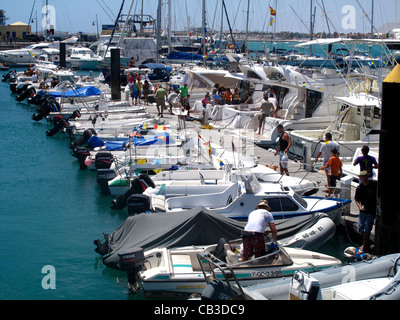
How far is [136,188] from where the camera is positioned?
13742 mm

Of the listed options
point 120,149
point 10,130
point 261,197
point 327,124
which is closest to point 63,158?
point 120,149

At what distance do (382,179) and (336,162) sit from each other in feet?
10.6

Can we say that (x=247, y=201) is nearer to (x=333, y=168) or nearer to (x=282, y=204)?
(x=282, y=204)

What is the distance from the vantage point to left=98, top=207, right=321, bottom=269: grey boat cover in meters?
10.0

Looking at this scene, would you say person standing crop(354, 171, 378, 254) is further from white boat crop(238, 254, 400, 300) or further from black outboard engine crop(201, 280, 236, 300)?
black outboard engine crop(201, 280, 236, 300)

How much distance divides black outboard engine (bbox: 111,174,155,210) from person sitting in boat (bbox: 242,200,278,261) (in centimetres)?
525

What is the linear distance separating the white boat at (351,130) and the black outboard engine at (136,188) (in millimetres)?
5455

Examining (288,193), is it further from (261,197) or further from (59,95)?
(59,95)

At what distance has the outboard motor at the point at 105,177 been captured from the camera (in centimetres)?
1574

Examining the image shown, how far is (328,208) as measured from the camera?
11.7 m

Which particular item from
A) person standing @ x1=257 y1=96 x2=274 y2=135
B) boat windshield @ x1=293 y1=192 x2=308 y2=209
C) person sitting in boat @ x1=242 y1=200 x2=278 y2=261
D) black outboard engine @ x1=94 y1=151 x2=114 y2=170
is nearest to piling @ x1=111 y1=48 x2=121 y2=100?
person standing @ x1=257 y1=96 x2=274 y2=135

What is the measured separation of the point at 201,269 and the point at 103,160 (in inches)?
357

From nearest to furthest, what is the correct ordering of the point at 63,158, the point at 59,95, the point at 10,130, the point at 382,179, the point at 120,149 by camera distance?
the point at 382,179 < the point at 120,149 < the point at 63,158 < the point at 10,130 < the point at 59,95

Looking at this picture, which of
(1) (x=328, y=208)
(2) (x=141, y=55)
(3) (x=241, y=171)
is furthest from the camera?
(2) (x=141, y=55)
